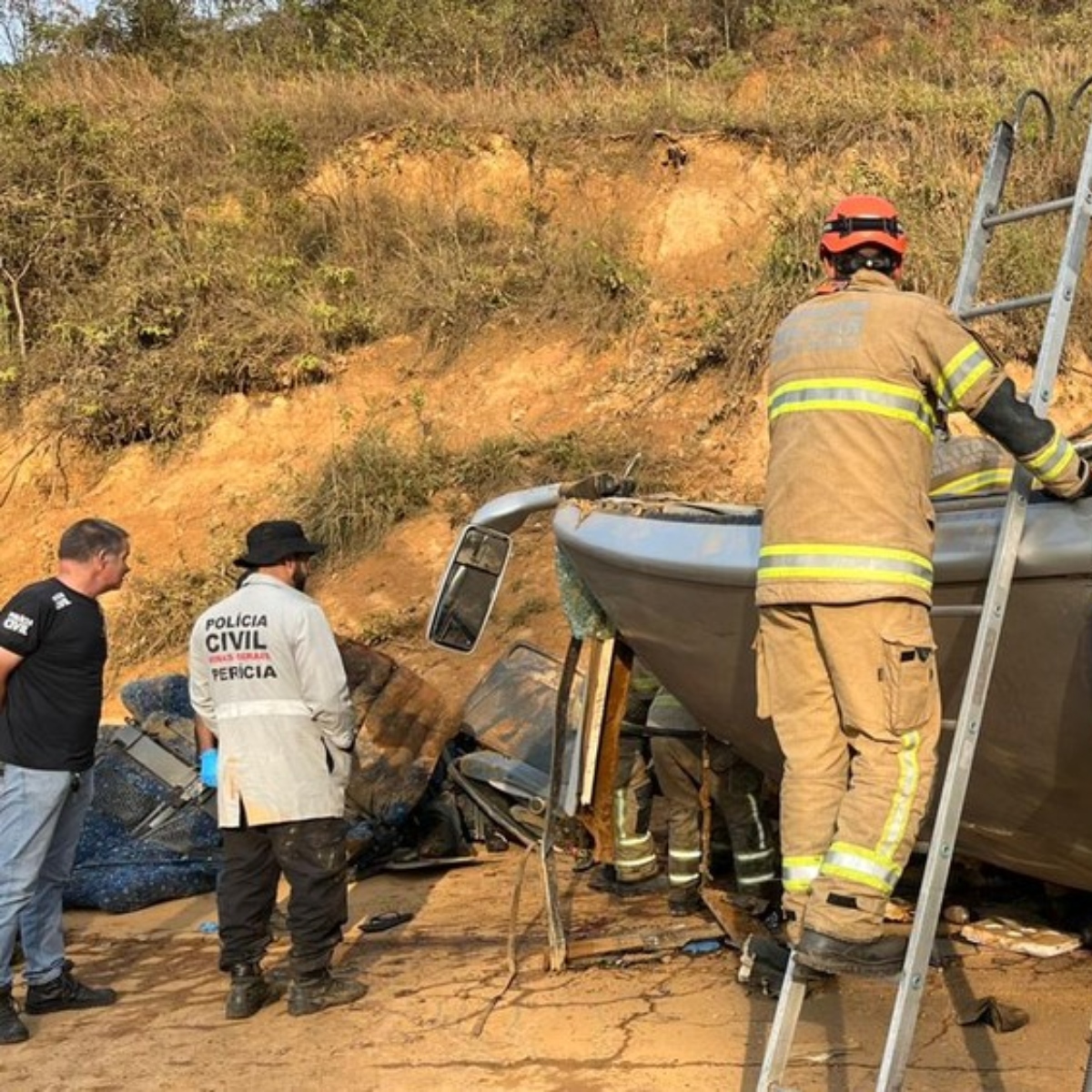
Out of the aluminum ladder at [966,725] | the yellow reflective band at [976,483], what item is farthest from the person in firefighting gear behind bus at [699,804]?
the aluminum ladder at [966,725]

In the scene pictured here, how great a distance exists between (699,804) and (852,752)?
6.98 feet

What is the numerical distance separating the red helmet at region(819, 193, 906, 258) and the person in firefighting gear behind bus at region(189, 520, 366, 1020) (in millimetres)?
2164

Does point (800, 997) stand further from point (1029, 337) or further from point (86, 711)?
point (1029, 337)

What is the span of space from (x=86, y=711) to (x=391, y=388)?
706cm

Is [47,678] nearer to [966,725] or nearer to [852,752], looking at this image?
[852,752]

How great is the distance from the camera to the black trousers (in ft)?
15.0

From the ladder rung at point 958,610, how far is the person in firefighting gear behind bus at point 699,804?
161cm

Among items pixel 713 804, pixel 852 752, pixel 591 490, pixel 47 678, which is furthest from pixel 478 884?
pixel 852 752

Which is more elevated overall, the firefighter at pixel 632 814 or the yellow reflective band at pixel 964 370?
the yellow reflective band at pixel 964 370

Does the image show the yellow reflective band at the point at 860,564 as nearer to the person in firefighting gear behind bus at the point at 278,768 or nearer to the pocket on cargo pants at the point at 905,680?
the pocket on cargo pants at the point at 905,680

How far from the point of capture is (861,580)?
118 inches

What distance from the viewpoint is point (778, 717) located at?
3189 mm

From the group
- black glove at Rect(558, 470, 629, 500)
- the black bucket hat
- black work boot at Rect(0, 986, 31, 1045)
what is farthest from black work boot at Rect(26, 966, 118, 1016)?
black glove at Rect(558, 470, 629, 500)

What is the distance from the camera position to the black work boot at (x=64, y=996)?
188 inches
